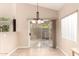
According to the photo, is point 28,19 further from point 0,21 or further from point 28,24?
point 0,21

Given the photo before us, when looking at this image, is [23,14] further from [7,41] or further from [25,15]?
[7,41]

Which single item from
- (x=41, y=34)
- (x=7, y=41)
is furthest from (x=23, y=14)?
(x=7, y=41)

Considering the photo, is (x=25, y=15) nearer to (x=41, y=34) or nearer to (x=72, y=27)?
(x=41, y=34)

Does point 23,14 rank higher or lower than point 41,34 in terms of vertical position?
higher

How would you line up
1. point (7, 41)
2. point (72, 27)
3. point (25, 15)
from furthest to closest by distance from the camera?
point (25, 15) → point (7, 41) → point (72, 27)

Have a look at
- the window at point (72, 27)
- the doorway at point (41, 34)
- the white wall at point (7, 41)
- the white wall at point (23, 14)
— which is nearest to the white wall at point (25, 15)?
the white wall at point (23, 14)

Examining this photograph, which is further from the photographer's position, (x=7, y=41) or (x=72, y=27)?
(x=7, y=41)

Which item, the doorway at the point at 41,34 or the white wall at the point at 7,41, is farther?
the doorway at the point at 41,34

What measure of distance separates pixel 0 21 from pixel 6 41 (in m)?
1.13

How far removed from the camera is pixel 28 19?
830 centimetres

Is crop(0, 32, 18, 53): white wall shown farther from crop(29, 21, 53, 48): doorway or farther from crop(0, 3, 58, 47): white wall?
crop(29, 21, 53, 48): doorway

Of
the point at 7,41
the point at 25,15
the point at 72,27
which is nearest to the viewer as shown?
the point at 72,27

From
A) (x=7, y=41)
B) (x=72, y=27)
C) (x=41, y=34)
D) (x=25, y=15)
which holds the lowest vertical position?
(x=7, y=41)

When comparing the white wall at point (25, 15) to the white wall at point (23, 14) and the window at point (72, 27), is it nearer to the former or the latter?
the white wall at point (23, 14)
